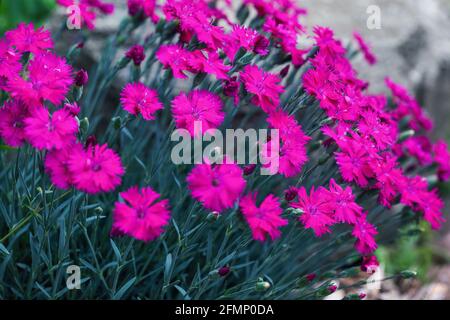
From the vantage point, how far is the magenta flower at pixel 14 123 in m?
1.16

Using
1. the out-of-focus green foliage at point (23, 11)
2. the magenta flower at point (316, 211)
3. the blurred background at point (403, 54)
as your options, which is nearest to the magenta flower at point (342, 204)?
the magenta flower at point (316, 211)

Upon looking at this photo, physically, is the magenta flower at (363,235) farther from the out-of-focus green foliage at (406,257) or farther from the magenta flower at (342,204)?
the out-of-focus green foliage at (406,257)

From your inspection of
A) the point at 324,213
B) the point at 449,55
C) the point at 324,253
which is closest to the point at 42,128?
the point at 324,213

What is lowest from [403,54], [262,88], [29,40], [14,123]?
[14,123]

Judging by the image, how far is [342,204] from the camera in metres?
1.27

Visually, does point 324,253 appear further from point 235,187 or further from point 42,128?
point 42,128

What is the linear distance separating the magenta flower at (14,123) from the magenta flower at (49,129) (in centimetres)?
6

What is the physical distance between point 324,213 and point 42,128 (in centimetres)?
60

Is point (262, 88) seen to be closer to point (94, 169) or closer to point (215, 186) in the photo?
point (215, 186)

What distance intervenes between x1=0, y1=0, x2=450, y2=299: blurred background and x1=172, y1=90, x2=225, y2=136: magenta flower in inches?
46.4

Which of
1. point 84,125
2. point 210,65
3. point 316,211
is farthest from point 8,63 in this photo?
point 316,211

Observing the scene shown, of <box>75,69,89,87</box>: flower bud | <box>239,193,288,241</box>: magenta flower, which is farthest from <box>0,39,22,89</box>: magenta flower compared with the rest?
<box>239,193,288,241</box>: magenta flower

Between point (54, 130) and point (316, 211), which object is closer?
point (54, 130)

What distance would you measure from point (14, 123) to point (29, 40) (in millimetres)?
272
